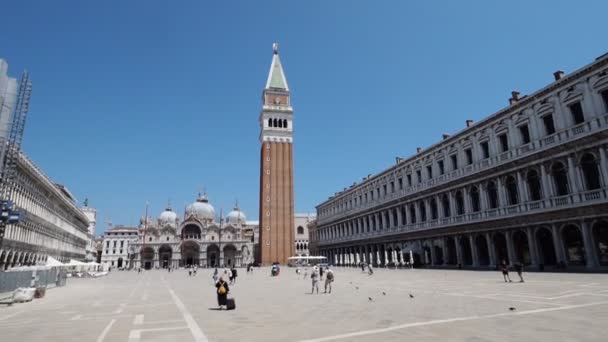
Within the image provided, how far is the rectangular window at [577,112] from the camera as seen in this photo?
26.0 m

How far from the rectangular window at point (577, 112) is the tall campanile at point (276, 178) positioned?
61170 mm

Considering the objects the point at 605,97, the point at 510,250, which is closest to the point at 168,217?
the point at 510,250

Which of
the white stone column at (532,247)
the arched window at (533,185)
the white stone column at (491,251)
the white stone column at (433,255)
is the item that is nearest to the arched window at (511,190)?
the arched window at (533,185)

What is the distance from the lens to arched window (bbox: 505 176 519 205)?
1227 inches

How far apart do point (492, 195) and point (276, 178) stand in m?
54.1

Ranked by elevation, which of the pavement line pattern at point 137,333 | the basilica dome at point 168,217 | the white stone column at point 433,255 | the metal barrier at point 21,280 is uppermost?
the basilica dome at point 168,217

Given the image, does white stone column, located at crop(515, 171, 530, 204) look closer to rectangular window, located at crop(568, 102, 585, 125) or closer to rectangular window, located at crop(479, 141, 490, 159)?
rectangular window, located at crop(479, 141, 490, 159)

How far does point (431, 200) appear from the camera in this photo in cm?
4228

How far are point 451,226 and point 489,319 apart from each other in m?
30.2

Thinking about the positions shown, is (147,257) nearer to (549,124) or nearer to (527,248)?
(527,248)

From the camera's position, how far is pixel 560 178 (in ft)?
89.2

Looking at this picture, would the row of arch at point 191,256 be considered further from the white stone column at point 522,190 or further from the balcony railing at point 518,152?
the white stone column at point 522,190

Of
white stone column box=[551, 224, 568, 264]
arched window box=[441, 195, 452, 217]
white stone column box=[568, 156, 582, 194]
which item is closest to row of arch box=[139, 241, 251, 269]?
arched window box=[441, 195, 452, 217]

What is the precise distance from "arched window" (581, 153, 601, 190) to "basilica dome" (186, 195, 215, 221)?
88.2 m
